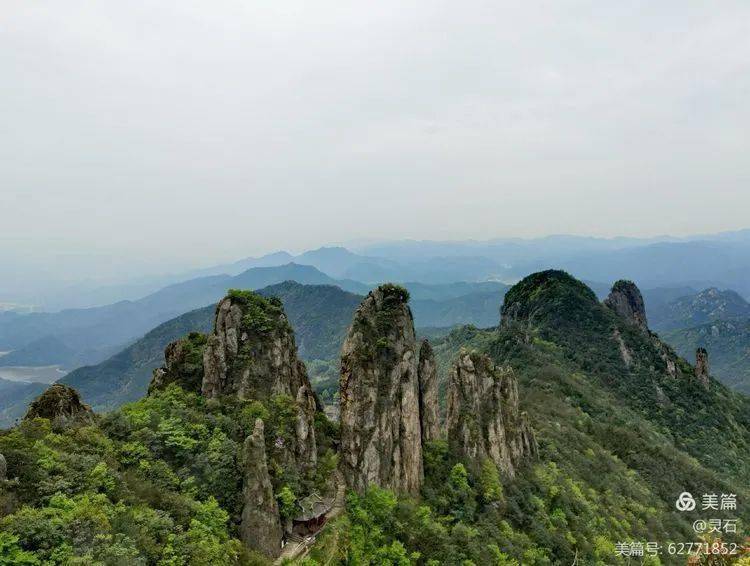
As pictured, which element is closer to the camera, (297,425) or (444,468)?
(297,425)

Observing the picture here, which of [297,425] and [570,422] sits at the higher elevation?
[297,425]

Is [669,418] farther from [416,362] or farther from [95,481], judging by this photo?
[95,481]

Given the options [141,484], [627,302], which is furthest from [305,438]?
[627,302]

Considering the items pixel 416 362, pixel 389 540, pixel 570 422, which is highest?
pixel 416 362

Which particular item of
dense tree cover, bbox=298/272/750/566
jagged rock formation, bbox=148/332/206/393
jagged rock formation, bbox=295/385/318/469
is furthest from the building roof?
jagged rock formation, bbox=148/332/206/393

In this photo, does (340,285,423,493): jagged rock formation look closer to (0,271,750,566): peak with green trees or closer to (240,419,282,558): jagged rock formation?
(0,271,750,566): peak with green trees

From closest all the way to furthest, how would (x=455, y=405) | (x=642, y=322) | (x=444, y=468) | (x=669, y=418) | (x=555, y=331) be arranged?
(x=444, y=468), (x=455, y=405), (x=669, y=418), (x=555, y=331), (x=642, y=322)

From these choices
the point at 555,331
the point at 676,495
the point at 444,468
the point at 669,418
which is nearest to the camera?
the point at 444,468

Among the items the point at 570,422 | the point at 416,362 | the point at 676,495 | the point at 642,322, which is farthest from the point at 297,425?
the point at 642,322
